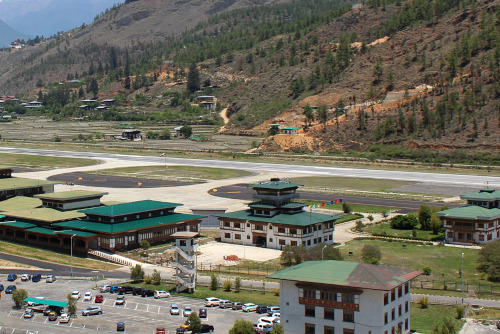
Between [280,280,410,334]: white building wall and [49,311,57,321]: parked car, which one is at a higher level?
[280,280,410,334]: white building wall

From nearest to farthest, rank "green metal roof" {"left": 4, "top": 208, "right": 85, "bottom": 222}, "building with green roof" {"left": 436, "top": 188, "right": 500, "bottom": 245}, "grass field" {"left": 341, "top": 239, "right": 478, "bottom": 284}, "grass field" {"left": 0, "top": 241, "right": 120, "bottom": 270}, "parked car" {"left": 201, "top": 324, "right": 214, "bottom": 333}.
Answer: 1. "parked car" {"left": 201, "top": 324, "right": 214, "bottom": 333}
2. "grass field" {"left": 341, "top": 239, "right": 478, "bottom": 284}
3. "grass field" {"left": 0, "top": 241, "right": 120, "bottom": 270}
4. "building with green roof" {"left": 436, "top": 188, "right": 500, "bottom": 245}
5. "green metal roof" {"left": 4, "top": 208, "right": 85, "bottom": 222}

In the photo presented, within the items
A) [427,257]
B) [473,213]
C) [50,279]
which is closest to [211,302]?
[50,279]

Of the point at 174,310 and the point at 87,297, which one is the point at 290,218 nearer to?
the point at 87,297

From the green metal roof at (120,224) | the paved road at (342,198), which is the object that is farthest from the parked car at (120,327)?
the paved road at (342,198)

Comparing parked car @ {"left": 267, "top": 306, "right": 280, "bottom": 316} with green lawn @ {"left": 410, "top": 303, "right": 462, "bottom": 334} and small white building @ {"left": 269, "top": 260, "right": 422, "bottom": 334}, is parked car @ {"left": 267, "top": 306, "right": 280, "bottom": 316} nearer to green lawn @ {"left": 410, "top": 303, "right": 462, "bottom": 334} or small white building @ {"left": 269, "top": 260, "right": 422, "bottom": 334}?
small white building @ {"left": 269, "top": 260, "right": 422, "bottom": 334}

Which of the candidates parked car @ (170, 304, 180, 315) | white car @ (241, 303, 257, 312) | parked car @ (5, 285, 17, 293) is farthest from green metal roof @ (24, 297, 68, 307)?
white car @ (241, 303, 257, 312)

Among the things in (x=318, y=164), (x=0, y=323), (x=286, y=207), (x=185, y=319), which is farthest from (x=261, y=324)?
(x=318, y=164)

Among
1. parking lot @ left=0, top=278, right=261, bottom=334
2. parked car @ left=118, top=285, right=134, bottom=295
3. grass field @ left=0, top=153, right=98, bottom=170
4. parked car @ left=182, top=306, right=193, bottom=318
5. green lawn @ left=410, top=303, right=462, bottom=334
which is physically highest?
grass field @ left=0, top=153, right=98, bottom=170
